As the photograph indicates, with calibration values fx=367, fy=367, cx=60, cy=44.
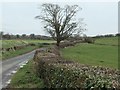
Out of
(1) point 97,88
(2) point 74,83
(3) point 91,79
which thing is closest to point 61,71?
(2) point 74,83

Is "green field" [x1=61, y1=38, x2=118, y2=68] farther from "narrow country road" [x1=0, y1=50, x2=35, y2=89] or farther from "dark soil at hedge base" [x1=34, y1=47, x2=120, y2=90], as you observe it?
"dark soil at hedge base" [x1=34, y1=47, x2=120, y2=90]

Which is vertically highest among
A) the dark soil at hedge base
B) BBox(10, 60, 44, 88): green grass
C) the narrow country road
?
the dark soil at hedge base

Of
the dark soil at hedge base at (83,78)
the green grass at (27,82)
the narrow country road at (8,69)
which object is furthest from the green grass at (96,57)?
the dark soil at hedge base at (83,78)

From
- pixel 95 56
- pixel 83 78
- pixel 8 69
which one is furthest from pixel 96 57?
pixel 83 78

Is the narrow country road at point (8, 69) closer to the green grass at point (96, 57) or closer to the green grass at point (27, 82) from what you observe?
the green grass at point (27, 82)

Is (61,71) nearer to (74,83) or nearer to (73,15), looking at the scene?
(74,83)

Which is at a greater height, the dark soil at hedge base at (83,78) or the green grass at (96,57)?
the dark soil at hedge base at (83,78)

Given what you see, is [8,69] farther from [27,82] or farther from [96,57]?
[96,57]

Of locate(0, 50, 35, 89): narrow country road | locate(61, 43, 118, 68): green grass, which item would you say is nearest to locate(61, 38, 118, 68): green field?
locate(61, 43, 118, 68): green grass

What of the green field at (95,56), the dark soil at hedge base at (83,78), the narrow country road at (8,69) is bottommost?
the green field at (95,56)

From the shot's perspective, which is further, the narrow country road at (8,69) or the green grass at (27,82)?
the narrow country road at (8,69)

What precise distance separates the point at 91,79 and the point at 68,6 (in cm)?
8115

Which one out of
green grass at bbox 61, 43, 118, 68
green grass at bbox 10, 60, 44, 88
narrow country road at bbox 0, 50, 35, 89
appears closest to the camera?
green grass at bbox 10, 60, 44, 88

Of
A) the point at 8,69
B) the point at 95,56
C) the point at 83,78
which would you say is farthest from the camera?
the point at 95,56
